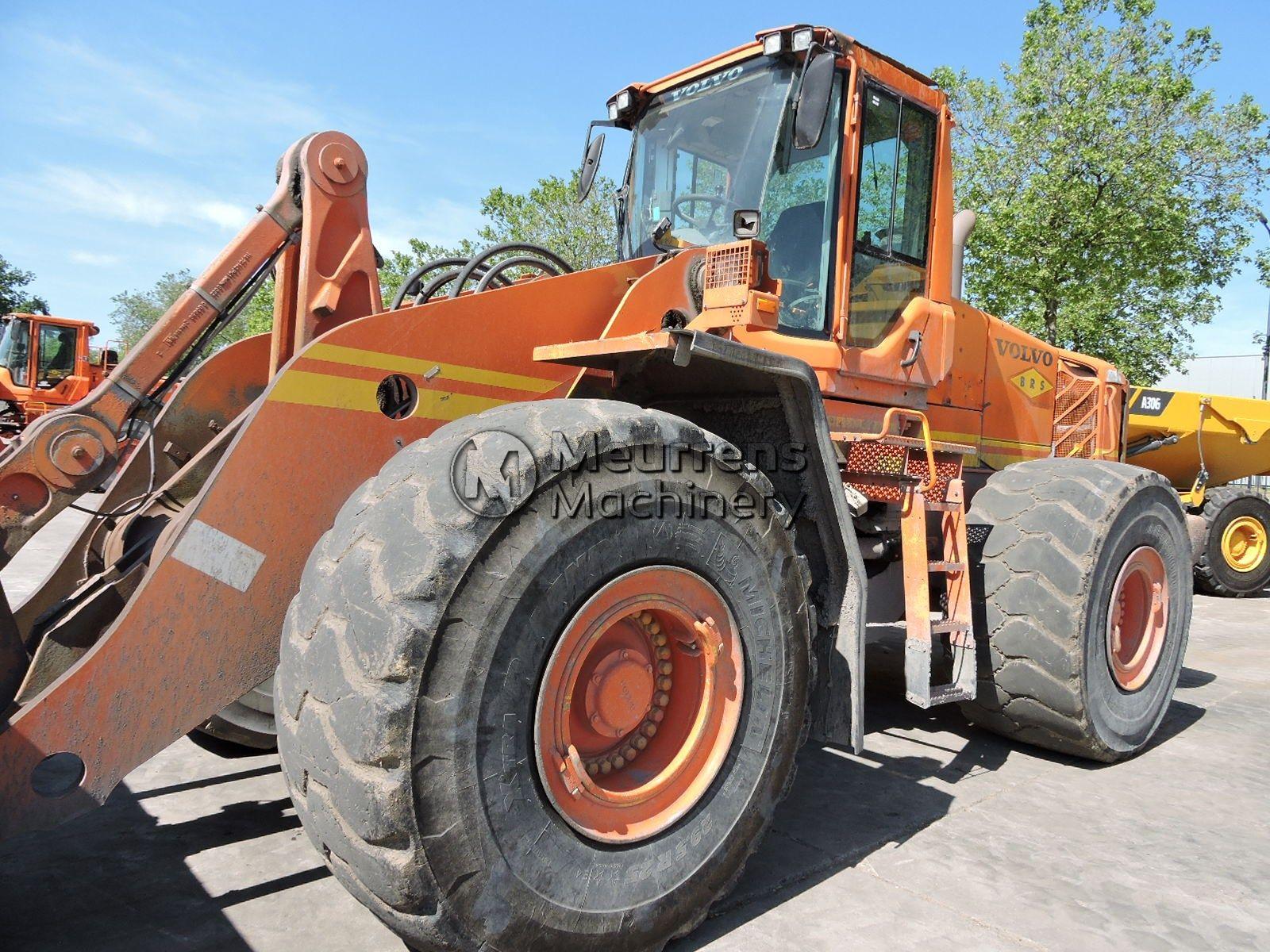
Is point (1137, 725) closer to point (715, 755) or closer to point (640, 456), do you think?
point (715, 755)

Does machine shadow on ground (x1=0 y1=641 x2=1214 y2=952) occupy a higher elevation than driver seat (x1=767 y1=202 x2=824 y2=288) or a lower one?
lower

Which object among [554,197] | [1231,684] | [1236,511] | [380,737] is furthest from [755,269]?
[554,197]

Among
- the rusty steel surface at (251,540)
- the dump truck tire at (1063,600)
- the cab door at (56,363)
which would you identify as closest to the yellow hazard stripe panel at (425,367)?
the rusty steel surface at (251,540)

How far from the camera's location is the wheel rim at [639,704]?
248 cm

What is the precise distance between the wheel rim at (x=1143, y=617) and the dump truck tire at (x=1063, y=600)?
3cm

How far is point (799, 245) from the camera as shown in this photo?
13.1 feet

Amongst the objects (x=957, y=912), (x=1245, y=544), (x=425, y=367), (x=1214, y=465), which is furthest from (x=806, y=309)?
(x=1245, y=544)

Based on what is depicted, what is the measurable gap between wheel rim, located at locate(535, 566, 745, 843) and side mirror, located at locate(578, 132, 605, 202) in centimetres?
300

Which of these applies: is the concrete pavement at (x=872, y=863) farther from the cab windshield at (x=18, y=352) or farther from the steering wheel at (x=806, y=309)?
the cab windshield at (x=18, y=352)

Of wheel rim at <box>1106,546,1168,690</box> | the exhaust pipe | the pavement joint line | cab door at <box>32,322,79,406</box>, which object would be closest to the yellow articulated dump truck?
wheel rim at <box>1106,546,1168,690</box>

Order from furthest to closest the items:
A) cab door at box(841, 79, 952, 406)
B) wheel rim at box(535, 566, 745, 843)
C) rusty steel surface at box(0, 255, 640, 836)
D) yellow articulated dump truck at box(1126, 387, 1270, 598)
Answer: yellow articulated dump truck at box(1126, 387, 1270, 598), cab door at box(841, 79, 952, 406), wheel rim at box(535, 566, 745, 843), rusty steel surface at box(0, 255, 640, 836)

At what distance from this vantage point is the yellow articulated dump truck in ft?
36.8

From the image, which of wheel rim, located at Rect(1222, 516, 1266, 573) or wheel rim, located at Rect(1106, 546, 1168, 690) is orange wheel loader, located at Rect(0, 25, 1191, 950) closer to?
wheel rim, located at Rect(1106, 546, 1168, 690)

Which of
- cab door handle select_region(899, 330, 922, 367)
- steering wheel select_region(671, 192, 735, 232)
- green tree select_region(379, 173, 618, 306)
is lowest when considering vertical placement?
cab door handle select_region(899, 330, 922, 367)
